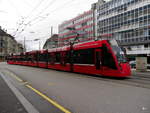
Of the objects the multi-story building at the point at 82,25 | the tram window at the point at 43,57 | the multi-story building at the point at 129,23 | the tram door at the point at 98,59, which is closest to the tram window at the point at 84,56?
the tram door at the point at 98,59

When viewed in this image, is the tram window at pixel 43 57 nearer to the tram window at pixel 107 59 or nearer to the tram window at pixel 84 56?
the tram window at pixel 84 56

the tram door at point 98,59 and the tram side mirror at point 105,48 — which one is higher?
the tram side mirror at point 105,48

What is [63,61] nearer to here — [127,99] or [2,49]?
[127,99]

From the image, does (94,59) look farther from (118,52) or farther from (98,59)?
(118,52)

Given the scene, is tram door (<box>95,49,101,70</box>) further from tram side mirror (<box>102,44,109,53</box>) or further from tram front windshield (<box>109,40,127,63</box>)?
tram front windshield (<box>109,40,127,63</box>)

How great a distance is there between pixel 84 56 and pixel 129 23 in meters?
29.8

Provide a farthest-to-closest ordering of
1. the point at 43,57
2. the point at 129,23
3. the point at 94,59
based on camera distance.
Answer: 1. the point at 129,23
2. the point at 43,57
3. the point at 94,59

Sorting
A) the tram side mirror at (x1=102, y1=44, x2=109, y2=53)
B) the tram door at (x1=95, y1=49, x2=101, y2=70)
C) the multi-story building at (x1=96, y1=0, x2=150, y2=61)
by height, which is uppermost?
the multi-story building at (x1=96, y1=0, x2=150, y2=61)

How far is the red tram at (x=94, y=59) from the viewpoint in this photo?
10.3 m

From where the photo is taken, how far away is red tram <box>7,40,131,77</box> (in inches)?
406

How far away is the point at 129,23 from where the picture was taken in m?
38.2

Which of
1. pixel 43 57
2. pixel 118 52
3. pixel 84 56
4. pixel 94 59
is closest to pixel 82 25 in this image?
pixel 43 57

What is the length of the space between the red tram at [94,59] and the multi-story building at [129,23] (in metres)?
17.0

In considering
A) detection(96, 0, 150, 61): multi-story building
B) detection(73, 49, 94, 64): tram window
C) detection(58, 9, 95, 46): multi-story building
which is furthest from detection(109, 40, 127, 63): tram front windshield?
detection(58, 9, 95, 46): multi-story building
